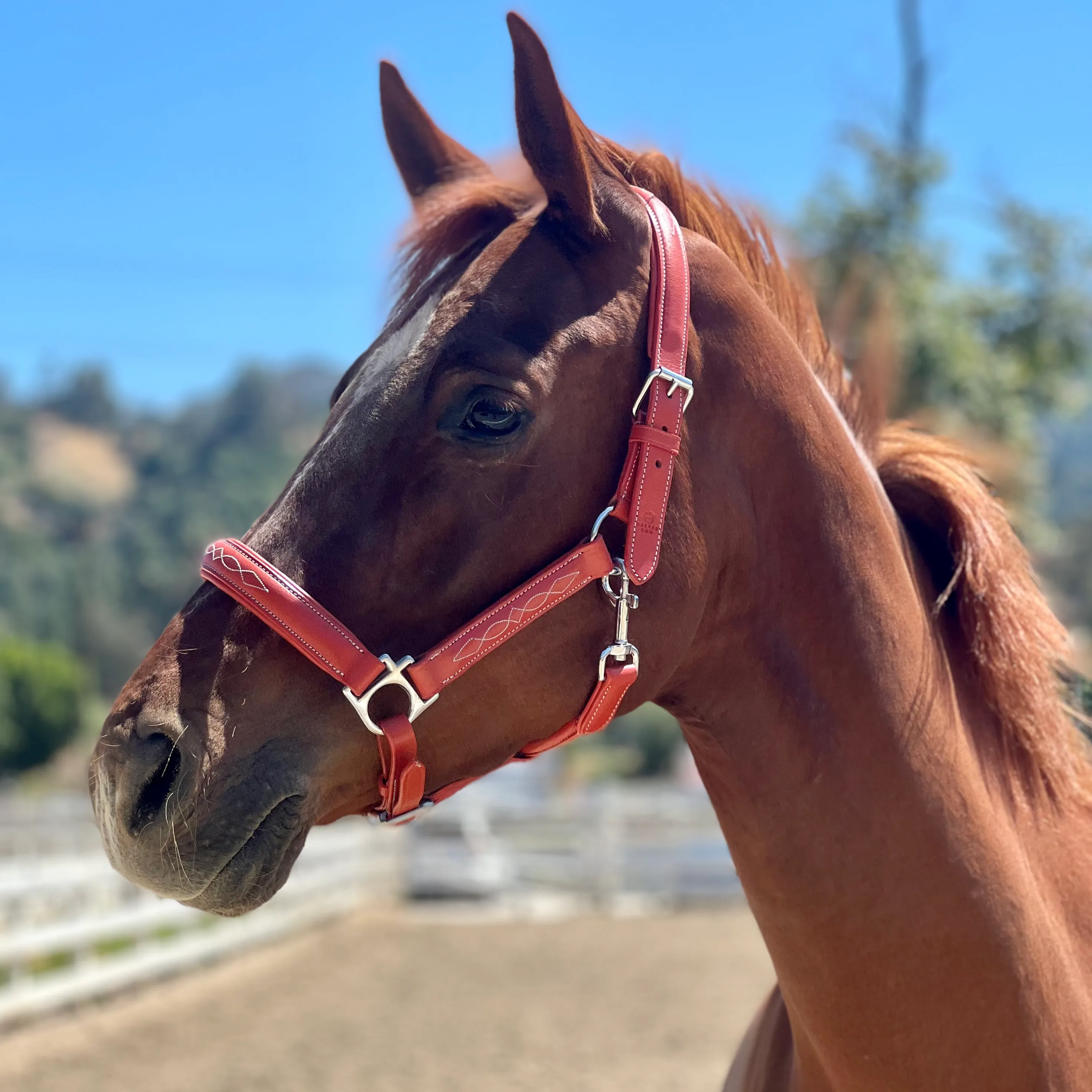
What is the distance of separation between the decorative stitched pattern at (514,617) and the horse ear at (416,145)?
0.90 metres

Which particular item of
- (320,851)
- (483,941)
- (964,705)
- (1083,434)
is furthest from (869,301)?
(1083,434)

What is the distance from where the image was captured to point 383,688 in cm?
157

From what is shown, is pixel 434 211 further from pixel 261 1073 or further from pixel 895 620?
pixel 261 1073

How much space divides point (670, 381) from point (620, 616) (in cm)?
35

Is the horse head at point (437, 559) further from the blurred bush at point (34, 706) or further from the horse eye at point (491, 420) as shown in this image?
the blurred bush at point (34, 706)

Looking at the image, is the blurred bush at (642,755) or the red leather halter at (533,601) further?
the blurred bush at (642,755)

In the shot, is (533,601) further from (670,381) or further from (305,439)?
(305,439)

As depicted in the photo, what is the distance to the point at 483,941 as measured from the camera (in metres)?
10.9

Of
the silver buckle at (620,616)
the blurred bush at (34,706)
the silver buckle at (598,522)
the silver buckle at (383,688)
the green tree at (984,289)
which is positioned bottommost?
the blurred bush at (34,706)

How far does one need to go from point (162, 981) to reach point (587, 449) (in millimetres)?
8910

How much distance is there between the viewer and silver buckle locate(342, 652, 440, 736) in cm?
155

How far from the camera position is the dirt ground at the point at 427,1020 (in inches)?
265

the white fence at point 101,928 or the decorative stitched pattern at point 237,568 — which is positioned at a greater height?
the decorative stitched pattern at point 237,568

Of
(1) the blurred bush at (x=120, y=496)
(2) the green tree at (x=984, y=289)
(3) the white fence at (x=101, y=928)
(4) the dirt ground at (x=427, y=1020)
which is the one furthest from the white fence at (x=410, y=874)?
(1) the blurred bush at (x=120, y=496)
